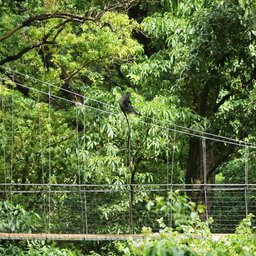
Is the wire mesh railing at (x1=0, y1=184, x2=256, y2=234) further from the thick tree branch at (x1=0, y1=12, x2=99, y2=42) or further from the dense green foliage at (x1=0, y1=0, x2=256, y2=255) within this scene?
the thick tree branch at (x1=0, y1=12, x2=99, y2=42)

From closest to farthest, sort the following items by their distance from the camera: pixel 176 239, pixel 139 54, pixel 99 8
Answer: pixel 176 239 → pixel 99 8 → pixel 139 54

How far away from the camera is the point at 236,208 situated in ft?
21.0

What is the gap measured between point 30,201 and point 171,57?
61.5 inches

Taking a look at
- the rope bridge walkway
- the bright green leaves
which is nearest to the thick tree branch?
the bright green leaves

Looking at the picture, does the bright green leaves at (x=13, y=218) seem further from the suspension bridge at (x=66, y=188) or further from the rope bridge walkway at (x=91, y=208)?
the rope bridge walkway at (x=91, y=208)

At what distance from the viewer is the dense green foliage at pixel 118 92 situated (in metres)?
4.57

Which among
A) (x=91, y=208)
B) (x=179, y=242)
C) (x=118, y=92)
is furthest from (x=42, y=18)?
(x=179, y=242)

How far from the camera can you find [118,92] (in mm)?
5023

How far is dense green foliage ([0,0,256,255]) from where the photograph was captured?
457 cm

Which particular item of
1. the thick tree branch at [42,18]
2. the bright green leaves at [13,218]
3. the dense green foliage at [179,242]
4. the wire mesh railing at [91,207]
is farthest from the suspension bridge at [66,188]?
the dense green foliage at [179,242]

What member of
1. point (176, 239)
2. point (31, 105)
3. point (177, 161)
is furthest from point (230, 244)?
point (177, 161)

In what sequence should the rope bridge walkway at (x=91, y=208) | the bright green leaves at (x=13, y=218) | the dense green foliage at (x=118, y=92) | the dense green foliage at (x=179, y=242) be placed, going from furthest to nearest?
the rope bridge walkway at (x=91, y=208), the dense green foliage at (x=118, y=92), the bright green leaves at (x=13, y=218), the dense green foliage at (x=179, y=242)

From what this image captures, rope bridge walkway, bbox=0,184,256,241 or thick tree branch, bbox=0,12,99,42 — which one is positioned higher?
thick tree branch, bbox=0,12,99,42

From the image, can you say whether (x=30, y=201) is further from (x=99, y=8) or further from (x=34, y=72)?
(x=99, y=8)
